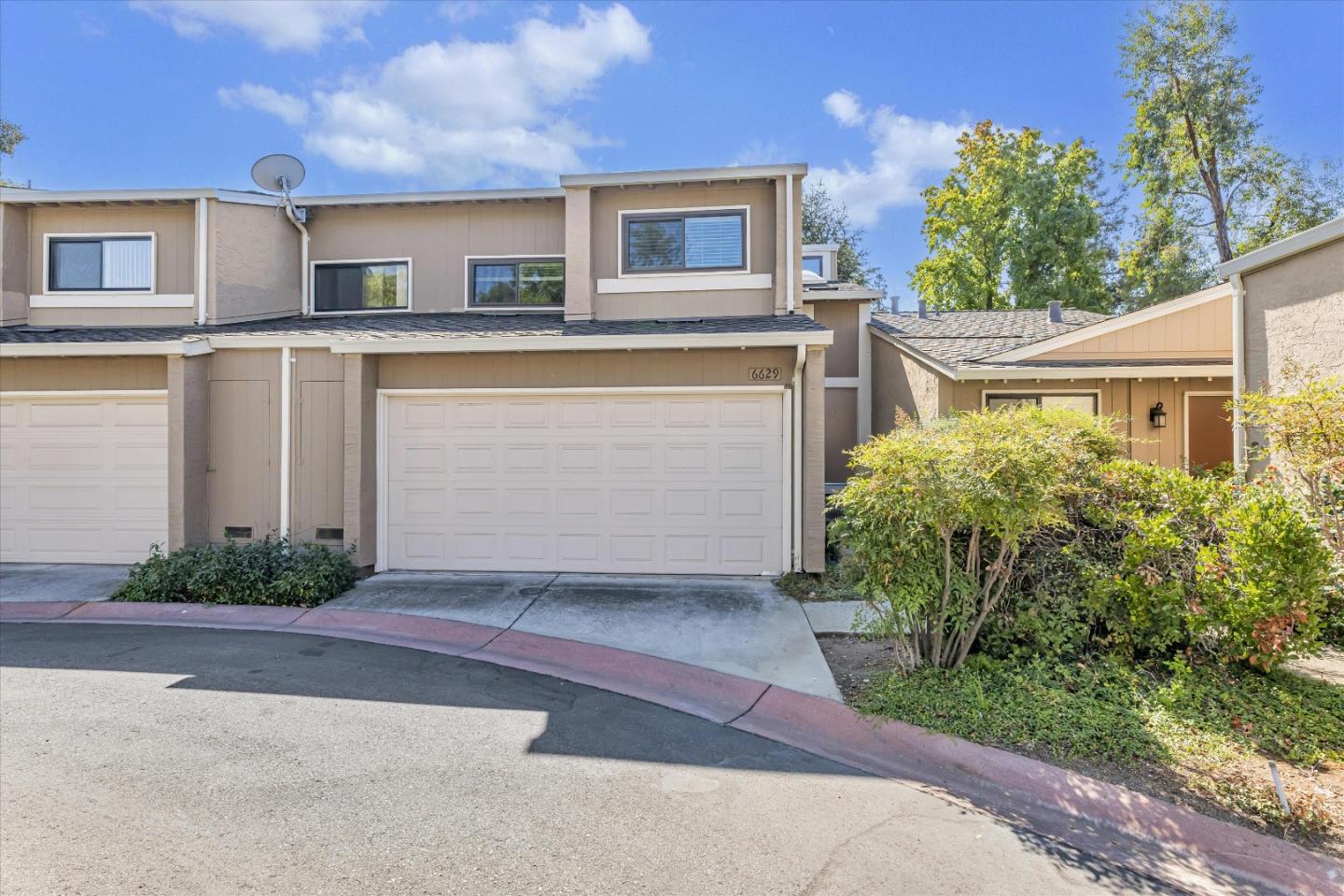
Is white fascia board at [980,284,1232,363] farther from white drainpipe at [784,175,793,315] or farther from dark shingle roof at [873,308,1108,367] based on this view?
white drainpipe at [784,175,793,315]

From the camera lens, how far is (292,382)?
8609 millimetres

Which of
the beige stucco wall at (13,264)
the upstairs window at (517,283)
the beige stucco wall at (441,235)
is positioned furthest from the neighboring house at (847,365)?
the beige stucco wall at (13,264)

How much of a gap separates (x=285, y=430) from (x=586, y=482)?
4.11 m

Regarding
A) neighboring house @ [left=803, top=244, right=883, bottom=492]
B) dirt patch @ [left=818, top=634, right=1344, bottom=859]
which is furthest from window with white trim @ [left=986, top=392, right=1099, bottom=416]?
dirt patch @ [left=818, top=634, right=1344, bottom=859]

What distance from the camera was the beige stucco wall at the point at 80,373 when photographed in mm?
8766

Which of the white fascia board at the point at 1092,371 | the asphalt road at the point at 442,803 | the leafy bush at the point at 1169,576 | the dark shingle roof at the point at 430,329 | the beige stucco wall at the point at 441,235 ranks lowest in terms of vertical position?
the asphalt road at the point at 442,803

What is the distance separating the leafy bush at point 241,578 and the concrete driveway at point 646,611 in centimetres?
33

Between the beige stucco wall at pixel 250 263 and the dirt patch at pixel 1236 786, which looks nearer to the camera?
the dirt patch at pixel 1236 786

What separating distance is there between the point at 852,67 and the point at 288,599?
41.9ft

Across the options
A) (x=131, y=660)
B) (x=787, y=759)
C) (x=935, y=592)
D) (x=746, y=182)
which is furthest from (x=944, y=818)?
(x=746, y=182)

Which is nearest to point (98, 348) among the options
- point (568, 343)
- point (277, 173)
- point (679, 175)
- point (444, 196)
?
point (277, 173)

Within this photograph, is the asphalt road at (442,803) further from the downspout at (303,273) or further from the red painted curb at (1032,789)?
the downspout at (303,273)

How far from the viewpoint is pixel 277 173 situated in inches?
415

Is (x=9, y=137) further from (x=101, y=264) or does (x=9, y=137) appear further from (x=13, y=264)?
(x=101, y=264)
